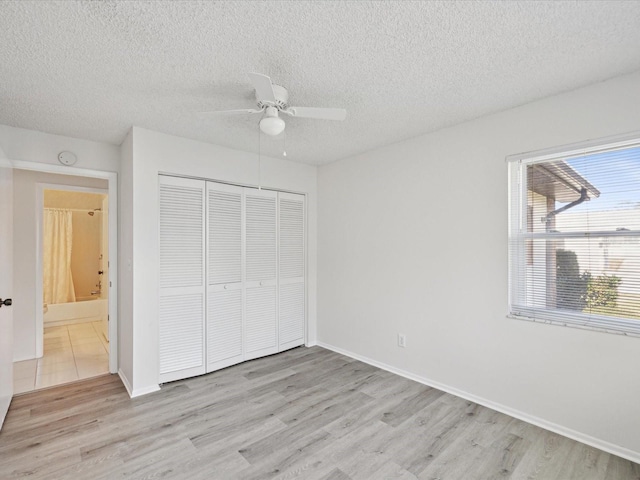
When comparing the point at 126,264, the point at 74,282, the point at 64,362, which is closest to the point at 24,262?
the point at 64,362

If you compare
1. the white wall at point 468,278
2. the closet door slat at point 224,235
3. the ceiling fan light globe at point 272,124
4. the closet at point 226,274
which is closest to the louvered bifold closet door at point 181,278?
the closet at point 226,274

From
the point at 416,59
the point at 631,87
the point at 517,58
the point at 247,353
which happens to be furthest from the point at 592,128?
the point at 247,353

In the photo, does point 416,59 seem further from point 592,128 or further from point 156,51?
point 156,51

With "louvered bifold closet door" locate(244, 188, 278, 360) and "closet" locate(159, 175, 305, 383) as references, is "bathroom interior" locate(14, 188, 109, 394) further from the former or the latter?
"louvered bifold closet door" locate(244, 188, 278, 360)

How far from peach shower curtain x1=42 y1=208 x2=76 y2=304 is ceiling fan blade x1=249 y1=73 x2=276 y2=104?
643 centimetres

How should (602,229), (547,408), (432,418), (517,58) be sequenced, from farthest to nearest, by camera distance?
1. (432,418)
2. (547,408)
3. (602,229)
4. (517,58)

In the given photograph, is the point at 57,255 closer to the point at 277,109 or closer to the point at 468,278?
the point at 277,109

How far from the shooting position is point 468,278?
2.81 m

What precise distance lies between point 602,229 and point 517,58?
4.29 ft

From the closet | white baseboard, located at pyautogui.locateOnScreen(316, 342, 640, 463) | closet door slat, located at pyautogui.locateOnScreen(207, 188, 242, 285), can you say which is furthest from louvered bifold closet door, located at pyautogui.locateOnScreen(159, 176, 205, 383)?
white baseboard, located at pyautogui.locateOnScreen(316, 342, 640, 463)

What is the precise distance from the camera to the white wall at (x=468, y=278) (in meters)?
2.12

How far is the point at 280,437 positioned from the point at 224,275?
180cm

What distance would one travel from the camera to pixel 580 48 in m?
1.79

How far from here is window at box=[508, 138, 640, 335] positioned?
2070 mm
